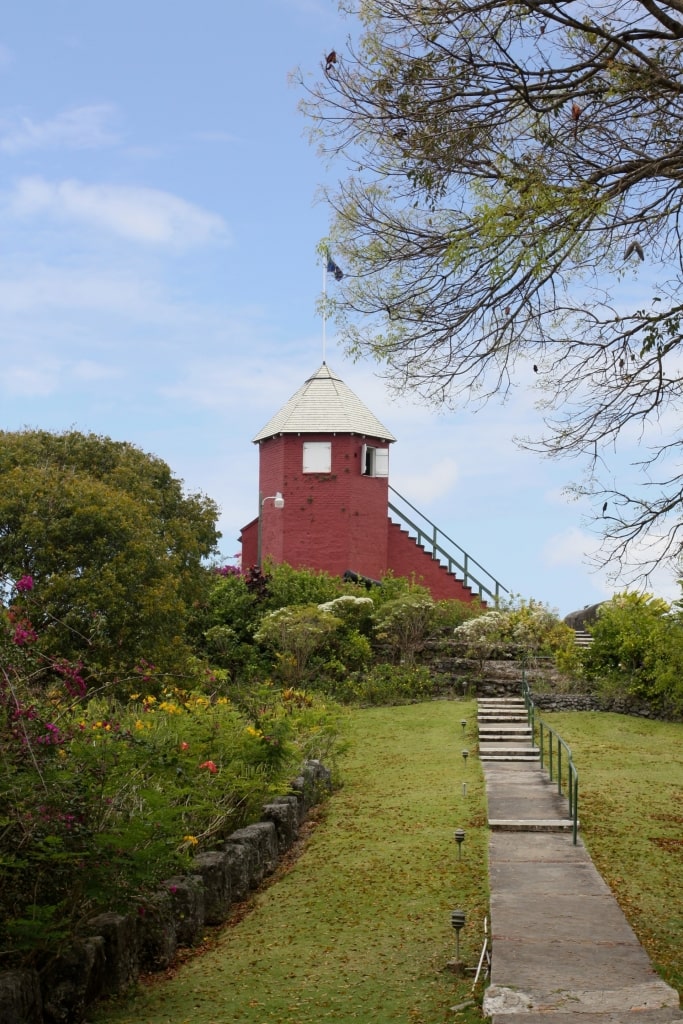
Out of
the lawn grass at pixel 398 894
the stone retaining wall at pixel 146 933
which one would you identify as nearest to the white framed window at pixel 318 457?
the lawn grass at pixel 398 894

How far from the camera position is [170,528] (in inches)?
933

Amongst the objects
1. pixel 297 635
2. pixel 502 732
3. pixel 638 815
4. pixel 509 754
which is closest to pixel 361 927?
pixel 638 815

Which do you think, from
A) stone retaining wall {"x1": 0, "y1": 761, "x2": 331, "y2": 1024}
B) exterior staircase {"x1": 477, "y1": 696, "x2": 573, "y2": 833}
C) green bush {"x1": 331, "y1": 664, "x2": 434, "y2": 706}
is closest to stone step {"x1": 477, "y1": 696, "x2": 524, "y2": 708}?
exterior staircase {"x1": 477, "y1": 696, "x2": 573, "y2": 833}

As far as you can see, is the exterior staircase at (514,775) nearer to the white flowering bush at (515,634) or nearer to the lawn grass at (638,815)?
the lawn grass at (638,815)

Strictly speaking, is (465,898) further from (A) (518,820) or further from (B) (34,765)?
(B) (34,765)

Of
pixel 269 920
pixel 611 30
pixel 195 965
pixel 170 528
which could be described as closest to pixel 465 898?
pixel 269 920

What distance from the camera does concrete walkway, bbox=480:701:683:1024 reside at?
7.19 metres

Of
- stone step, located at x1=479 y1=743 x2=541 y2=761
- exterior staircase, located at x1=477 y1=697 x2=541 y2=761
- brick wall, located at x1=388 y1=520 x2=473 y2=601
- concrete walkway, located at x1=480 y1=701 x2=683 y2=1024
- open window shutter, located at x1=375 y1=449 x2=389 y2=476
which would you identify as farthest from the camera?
open window shutter, located at x1=375 y1=449 x2=389 y2=476

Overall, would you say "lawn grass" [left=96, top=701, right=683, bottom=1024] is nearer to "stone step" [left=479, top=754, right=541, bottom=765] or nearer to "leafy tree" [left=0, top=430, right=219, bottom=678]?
"stone step" [left=479, top=754, right=541, bottom=765]

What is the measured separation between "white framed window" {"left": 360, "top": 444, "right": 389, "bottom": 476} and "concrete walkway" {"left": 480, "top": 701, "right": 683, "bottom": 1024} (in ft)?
75.6

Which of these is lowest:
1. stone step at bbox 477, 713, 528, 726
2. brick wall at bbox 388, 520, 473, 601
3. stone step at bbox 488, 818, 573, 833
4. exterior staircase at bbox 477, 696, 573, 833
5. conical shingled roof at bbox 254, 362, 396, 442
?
stone step at bbox 488, 818, 573, 833

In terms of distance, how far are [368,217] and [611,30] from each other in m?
2.75

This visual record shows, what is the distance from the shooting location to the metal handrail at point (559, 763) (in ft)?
42.6

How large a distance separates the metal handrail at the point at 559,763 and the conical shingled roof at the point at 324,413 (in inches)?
496
